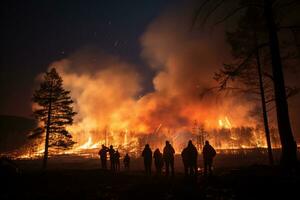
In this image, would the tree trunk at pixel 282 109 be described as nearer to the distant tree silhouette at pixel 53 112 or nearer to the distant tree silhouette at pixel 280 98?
the distant tree silhouette at pixel 280 98

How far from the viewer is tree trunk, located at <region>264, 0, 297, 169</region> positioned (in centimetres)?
1037

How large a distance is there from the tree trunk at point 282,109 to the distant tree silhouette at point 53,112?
27852mm

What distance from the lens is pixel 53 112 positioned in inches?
1304

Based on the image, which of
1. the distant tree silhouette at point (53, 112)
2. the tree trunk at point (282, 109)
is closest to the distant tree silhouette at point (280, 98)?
the tree trunk at point (282, 109)

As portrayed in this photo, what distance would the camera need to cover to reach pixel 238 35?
18750mm

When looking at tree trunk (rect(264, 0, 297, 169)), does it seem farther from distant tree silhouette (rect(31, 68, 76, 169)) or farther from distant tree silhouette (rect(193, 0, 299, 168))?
distant tree silhouette (rect(31, 68, 76, 169))

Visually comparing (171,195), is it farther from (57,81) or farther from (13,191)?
(57,81)

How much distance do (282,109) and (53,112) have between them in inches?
1180

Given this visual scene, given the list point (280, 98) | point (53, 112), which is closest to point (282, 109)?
point (280, 98)

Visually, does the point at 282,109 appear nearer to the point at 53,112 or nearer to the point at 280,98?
the point at 280,98

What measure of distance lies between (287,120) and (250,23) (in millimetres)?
10187

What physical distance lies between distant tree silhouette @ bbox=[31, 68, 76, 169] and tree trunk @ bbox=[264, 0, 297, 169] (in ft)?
91.4

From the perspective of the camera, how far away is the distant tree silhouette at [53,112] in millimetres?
32531

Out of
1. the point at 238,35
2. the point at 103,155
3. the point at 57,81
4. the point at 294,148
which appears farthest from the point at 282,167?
the point at 57,81
